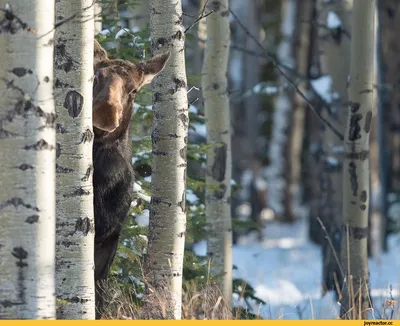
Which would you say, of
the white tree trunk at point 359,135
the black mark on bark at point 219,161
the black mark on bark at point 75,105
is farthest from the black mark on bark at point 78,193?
the white tree trunk at point 359,135

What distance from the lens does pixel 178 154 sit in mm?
6035

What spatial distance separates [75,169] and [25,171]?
3.37ft

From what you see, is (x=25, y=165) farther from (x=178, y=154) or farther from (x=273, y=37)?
(x=273, y=37)

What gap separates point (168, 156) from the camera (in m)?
6.02

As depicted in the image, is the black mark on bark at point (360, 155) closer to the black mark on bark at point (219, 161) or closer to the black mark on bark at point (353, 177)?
the black mark on bark at point (353, 177)

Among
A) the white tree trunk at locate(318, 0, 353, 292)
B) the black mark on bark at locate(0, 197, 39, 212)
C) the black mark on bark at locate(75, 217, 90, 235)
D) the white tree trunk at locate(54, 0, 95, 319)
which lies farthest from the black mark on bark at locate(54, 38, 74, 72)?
the white tree trunk at locate(318, 0, 353, 292)

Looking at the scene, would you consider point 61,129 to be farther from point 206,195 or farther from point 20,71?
point 206,195

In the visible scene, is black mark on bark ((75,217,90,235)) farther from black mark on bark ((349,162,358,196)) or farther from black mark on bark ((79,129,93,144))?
black mark on bark ((349,162,358,196))

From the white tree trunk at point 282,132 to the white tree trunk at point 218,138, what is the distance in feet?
42.9

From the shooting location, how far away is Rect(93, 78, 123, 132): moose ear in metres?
5.68

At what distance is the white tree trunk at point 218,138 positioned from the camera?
875cm

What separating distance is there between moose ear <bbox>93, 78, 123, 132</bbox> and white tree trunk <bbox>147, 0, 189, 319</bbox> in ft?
1.18

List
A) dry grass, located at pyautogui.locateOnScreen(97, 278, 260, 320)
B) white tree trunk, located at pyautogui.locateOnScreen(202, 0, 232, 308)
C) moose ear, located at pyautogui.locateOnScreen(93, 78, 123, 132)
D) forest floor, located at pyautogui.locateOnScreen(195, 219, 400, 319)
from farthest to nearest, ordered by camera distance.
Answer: forest floor, located at pyautogui.locateOnScreen(195, 219, 400, 319), white tree trunk, located at pyautogui.locateOnScreen(202, 0, 232, 308), moose ear, located at pyautogui.locateOnScreen(93, 78, 123, 132), dry grass, located at pyautogui.locateOnScreen(97, 278, 260, 320)
